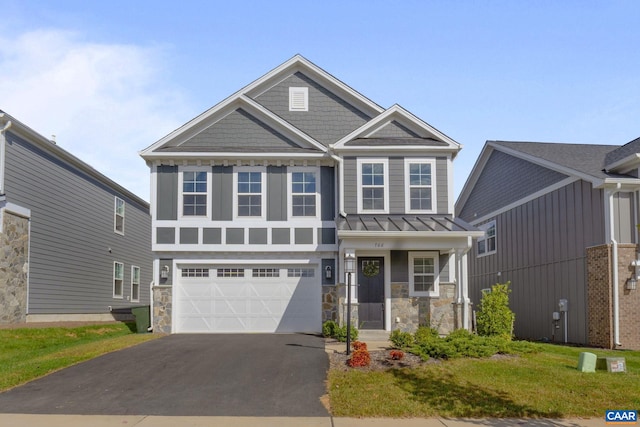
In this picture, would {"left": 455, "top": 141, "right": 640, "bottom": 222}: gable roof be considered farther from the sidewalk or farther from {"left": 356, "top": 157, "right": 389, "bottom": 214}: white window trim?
the sidewalk

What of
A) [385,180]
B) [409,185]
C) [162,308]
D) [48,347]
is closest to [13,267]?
[48,347]

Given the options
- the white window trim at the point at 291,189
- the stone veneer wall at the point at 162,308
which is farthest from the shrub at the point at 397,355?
the stone veneer wall at the point at 162,308

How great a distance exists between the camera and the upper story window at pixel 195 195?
1858 cm

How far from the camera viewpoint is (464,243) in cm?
1692

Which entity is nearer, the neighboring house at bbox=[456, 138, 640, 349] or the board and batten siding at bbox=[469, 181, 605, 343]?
the neighboring house at bbox=[456, 138, 640, 349]

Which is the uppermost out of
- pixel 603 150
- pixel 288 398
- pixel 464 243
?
pixel 603 150

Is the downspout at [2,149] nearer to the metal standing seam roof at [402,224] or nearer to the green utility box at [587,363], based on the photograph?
the metal standing seam roof at [402,224]

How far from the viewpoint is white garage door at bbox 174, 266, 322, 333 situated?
1856 cm

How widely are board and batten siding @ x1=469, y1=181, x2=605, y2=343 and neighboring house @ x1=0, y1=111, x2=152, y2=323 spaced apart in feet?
50.3

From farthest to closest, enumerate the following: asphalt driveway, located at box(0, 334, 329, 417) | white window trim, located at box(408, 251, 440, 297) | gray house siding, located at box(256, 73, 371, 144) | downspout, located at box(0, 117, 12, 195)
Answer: gray house siding, located at box(256, 73, 371, 144)
white window trim, located at box(408, 251, 440, 297)
downspout, located at box(0, 117, 12, 195)
asphalt driveway, located at box(0, 334, 329, 417)

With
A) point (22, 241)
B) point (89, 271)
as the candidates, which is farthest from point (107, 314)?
point (22, 241)

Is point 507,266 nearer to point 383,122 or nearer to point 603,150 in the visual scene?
point 603,150

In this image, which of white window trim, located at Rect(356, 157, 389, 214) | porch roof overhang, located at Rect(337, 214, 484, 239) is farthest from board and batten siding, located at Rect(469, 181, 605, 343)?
white window trim, located at Rect(356, 157, 389, 214)

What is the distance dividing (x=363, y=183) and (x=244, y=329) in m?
5.61
